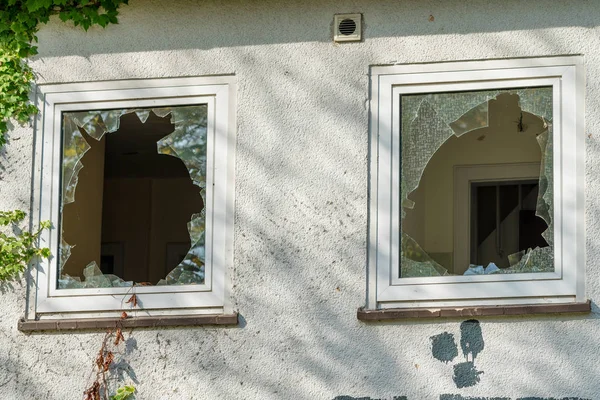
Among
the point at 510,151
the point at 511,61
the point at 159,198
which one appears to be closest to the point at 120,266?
the point at 159,198

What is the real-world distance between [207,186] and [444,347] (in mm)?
1895

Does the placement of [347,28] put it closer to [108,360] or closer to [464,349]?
[464,349]

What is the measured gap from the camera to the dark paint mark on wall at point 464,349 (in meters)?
6.69

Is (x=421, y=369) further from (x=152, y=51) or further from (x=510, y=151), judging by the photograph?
(x=510, y=151)

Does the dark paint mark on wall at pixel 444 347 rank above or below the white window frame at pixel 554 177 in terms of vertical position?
below

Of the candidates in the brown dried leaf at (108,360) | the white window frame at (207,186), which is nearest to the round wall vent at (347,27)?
the white window frame at (207,186)

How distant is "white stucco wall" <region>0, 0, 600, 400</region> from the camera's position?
673 cm

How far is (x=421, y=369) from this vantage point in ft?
22.2

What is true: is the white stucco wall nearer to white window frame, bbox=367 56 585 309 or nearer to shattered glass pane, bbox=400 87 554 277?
white window frame, bbox=367 56 585 309

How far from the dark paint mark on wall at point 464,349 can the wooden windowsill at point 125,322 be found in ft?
4.31

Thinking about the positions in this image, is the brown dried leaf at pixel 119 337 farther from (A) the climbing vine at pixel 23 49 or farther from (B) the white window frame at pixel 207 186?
(A) the climbing vine at pixel 23 49

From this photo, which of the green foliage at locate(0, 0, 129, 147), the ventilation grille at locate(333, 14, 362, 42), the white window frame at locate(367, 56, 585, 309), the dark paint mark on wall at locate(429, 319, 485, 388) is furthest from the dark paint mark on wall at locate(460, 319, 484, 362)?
the green foliage at locate(0, 0, 129, 147)

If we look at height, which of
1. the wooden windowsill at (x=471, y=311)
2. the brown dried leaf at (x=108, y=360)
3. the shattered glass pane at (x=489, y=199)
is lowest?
the brown dried leaf at (x=108, y=360)

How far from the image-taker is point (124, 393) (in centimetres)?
708
